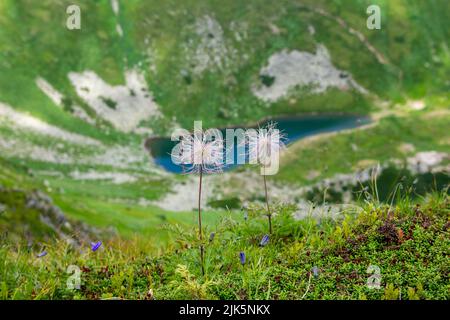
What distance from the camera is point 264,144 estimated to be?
1002 centimetres

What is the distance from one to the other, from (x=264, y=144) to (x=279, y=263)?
255cm

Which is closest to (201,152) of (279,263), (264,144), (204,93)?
(264,144)

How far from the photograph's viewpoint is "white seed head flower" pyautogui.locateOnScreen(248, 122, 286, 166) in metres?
10.0

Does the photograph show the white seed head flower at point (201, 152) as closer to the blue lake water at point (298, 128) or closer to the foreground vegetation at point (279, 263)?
the foreground vegetation at point (279, 263)

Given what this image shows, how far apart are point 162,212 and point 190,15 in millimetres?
104587

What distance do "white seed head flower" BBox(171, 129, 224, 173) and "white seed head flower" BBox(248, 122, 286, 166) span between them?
39.2 inches

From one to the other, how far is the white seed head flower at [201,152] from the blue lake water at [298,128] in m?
136

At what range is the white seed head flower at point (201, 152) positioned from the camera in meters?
9.13

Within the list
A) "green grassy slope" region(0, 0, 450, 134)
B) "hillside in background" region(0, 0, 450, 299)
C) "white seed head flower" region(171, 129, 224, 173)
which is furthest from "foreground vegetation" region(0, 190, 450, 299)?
"green grassy slope" region(0, 0, 450, 134)

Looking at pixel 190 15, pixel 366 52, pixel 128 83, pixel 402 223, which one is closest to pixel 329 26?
pixel 366 52

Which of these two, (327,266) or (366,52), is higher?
(366,52)

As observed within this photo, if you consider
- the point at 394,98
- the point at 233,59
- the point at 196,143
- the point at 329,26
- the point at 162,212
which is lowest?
the point at 162,212

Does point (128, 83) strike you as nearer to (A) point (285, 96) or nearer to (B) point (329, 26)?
(A) point (285, 96)

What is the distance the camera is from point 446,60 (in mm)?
188375
